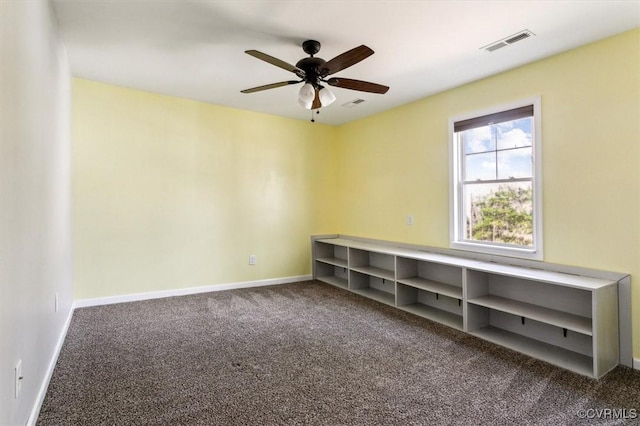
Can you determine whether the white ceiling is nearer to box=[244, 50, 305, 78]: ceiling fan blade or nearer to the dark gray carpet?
box=[244, 50, 305, 78]: ceiling fan blade

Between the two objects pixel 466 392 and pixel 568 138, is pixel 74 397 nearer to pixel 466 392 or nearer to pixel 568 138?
pixel 466 392

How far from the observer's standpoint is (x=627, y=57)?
2.59 metres

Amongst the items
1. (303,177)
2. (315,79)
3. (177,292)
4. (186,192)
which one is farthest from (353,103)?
(177,292)

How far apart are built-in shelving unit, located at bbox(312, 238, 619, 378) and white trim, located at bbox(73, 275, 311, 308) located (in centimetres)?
108

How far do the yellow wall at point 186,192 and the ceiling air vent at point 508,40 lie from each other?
10.4 feet

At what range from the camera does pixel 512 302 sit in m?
3.18

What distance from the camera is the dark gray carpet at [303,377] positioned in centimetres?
198

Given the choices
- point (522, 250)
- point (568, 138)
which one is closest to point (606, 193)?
point (568, 138)

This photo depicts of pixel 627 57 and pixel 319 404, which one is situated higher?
pixel 627 57

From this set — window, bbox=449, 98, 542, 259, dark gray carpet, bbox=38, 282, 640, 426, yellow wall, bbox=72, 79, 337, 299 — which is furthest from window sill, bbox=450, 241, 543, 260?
yellow wall, bbox=72, 79, 337, 299

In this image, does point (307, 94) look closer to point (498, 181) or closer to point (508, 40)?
point (508, 40)

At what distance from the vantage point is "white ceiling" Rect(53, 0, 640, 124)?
7.84 feet

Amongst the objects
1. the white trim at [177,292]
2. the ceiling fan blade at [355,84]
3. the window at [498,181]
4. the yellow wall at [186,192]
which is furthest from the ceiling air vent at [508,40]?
the white trim at [177,292]

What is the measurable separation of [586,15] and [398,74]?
1.58 metres
